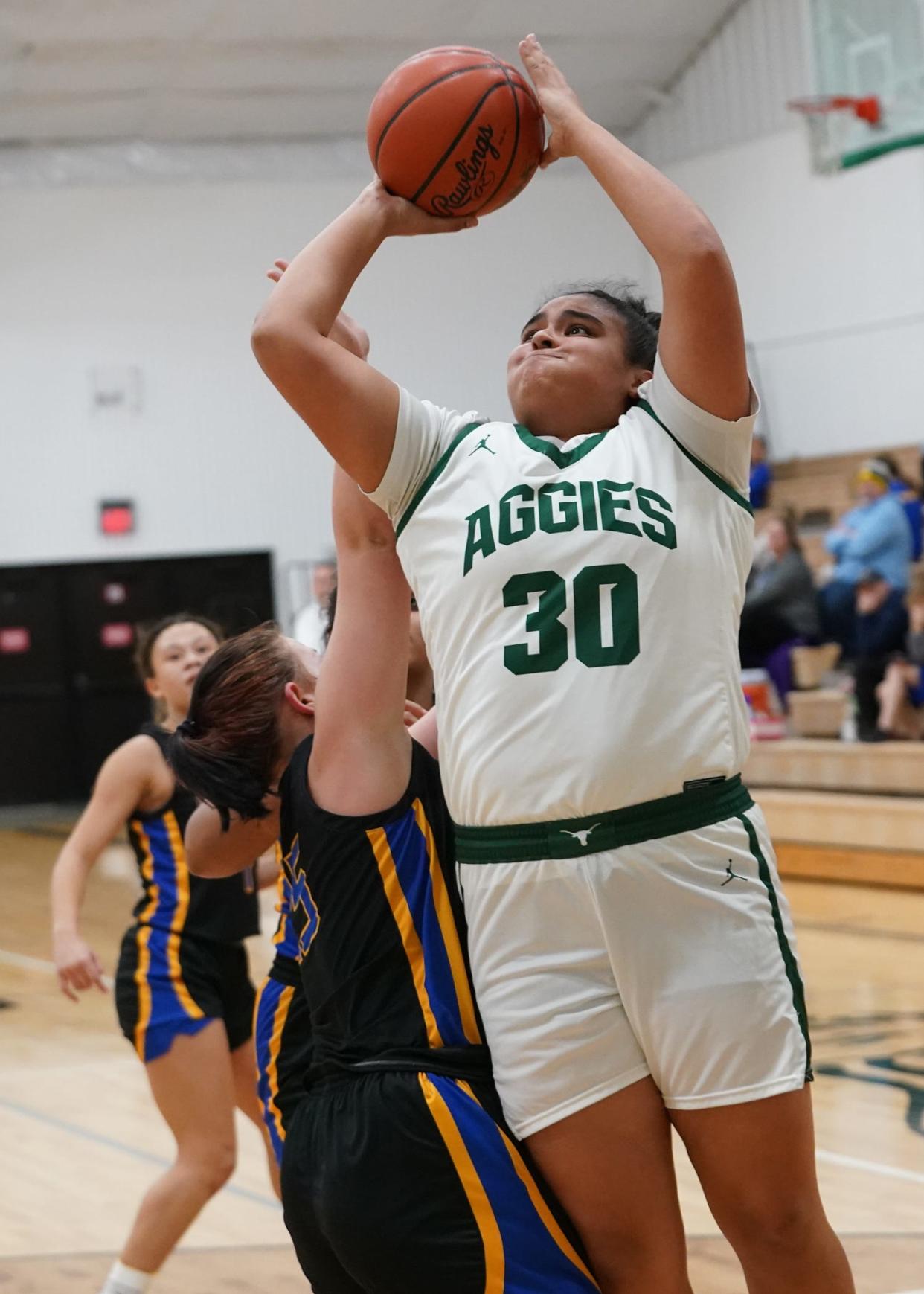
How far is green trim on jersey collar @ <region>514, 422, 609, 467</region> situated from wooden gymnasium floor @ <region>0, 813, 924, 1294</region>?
2.29 metres

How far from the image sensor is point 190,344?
15062 mm

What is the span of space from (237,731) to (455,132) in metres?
0.87

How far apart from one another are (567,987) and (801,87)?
44.9ft

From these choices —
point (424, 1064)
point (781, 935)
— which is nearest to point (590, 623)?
point (781, 935)

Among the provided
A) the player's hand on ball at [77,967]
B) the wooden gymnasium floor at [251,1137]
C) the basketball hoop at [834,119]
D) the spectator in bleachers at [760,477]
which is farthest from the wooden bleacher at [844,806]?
the player's hand on ball at [77,967]

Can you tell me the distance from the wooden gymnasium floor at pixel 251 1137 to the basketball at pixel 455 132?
2520 mm

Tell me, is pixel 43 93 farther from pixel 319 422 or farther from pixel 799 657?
pixel 319 422

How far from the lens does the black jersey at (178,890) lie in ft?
12.8

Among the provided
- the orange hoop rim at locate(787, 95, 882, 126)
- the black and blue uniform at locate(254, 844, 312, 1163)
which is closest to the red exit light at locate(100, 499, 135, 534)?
the orange hoop rim at locate(787, 95, 882, 126)

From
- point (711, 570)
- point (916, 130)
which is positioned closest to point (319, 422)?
point (711, 570)

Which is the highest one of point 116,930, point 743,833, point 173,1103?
point 743,833

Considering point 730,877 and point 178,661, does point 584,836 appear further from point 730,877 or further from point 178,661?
point 178,661

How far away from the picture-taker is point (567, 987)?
192 cm

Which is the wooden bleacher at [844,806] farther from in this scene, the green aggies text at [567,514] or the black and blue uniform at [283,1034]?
the green aggies text at [567,514]
